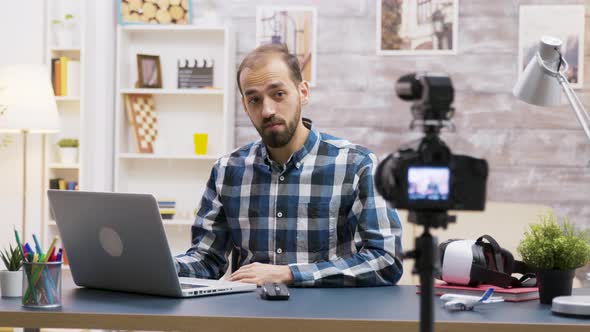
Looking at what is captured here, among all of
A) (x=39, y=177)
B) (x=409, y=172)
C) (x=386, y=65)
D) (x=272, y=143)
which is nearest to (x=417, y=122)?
(x=409, y=172)

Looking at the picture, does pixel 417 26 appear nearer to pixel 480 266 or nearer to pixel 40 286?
pixel 480 266

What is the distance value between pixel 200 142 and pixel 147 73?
50cm

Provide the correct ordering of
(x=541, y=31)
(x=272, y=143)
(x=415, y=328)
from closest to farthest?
(x=415, y=328)
(x=272, y=143)
(x=541, y=31)

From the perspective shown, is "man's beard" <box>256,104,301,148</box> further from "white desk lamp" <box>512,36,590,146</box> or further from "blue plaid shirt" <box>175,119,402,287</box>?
"white desk lamp" <box>512,36,590,146</box>

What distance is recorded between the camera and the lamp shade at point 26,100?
183 inches

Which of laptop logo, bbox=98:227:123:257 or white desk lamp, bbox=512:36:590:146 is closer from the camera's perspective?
laptop logo, bbox=98:227:123:257

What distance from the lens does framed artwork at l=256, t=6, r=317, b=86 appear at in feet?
16.5

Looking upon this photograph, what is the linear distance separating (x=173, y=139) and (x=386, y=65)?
1286 millimetres

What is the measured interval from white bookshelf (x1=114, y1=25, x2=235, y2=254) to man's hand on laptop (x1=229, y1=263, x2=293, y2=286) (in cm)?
306

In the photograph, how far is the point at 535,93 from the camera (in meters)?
2.39

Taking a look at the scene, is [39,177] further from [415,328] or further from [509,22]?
[415,328]

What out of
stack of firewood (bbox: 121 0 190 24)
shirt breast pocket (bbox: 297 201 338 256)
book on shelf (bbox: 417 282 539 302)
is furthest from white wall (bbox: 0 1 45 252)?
book on shelf (bbox: 417 282 539 302)

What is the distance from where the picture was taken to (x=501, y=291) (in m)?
1.85

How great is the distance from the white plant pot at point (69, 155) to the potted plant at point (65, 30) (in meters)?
0.60
